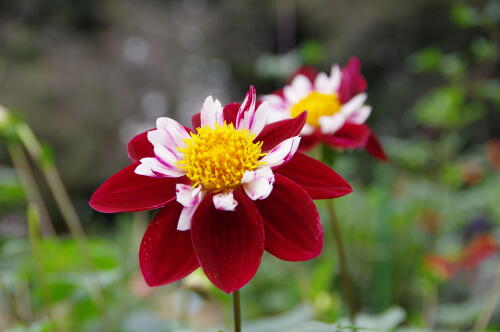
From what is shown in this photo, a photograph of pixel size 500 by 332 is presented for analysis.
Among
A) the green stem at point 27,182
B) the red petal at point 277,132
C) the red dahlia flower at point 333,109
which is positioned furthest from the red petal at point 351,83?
the green stem at point 27,182

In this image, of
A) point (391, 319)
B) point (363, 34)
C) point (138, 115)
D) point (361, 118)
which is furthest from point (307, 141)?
point (138, 115)

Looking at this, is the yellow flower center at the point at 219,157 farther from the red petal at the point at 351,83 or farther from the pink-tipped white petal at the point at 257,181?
the red petal at the point at 351,83

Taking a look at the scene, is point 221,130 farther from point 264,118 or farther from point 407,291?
point 407,291

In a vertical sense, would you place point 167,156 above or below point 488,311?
above

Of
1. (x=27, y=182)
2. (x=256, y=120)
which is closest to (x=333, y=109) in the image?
(x=256, y=120)

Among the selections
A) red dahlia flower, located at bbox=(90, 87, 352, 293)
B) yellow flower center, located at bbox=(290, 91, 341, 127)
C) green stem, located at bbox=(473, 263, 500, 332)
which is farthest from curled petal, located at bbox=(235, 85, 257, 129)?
green stem, located at bbox=(473, 263, 500, 332)

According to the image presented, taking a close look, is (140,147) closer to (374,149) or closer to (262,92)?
(374,149)
